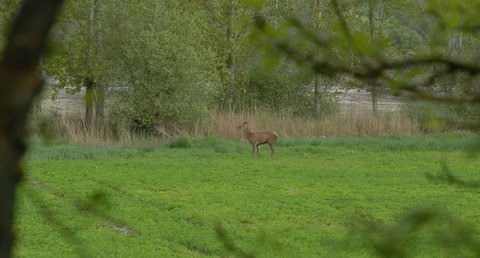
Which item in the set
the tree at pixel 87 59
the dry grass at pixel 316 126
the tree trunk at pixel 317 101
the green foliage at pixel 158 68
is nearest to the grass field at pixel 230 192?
the dry grass at pixel 316 126

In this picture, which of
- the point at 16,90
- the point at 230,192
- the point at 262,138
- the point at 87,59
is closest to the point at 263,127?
A: the point at 262,138

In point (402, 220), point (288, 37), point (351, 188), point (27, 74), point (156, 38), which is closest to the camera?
point (27, 74)

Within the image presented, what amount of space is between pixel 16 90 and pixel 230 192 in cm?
1454

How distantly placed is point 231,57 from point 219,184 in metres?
13.8

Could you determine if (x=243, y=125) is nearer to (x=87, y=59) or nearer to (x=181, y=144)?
(x=181, y=144)

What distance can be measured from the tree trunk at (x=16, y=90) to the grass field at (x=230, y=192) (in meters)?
4.10

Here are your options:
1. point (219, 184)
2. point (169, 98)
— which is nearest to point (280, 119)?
point (169, 98)

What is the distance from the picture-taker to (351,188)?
16.2m

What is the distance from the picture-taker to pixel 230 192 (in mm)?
15422

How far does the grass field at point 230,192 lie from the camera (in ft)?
34.7

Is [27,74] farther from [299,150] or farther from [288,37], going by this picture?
[299,150]

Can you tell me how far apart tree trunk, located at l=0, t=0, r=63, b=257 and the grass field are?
13.4 feet

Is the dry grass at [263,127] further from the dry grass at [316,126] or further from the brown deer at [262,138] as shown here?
the brown deer at [262,138]

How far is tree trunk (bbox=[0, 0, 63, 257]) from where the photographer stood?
3.03ft
